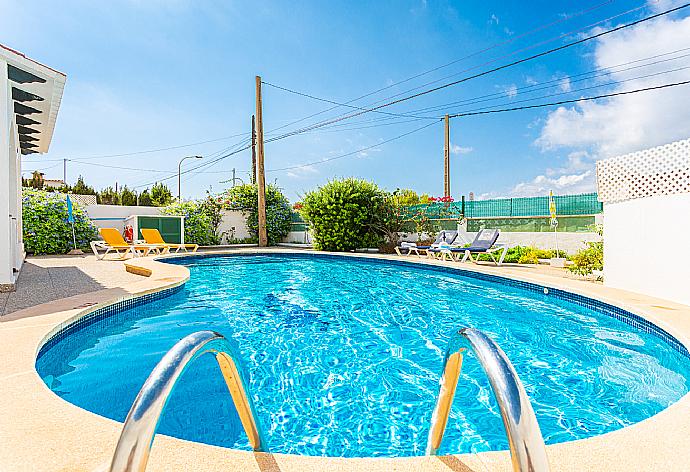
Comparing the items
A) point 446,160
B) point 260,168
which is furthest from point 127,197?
point 446,160

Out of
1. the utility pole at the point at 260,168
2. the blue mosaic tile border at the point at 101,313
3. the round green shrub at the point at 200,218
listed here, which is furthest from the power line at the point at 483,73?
the blue mosaic tile border at the point at 101,313

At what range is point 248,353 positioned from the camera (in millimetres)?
5008

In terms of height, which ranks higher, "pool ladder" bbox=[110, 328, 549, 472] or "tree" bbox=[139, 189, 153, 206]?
"tree" bbox=[139, 189, 153, 206]

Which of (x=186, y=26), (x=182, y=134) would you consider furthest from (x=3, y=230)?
(x=182, y=134)

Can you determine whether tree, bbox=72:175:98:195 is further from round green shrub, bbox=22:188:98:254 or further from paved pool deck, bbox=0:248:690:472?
paved pool deck, bbox=0:248:690:472

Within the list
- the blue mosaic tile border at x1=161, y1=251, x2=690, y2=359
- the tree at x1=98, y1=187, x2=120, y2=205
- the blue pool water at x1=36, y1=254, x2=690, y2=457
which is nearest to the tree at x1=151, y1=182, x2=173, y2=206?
the tree at x1=98, y1=187, x2=120, y2=205

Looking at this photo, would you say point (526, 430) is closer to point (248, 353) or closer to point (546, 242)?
point (248, 353)

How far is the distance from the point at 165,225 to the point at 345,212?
868 centimetres

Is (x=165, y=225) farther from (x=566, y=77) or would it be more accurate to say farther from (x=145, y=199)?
(x=145, y=199)

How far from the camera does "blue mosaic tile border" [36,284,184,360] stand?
A: 4.44 metres

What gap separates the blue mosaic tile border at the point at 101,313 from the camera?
175 inches

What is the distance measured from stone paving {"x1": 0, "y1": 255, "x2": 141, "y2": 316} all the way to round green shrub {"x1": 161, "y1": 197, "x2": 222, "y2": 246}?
7453 millimetres

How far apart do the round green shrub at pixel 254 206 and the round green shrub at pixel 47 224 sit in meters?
7.21

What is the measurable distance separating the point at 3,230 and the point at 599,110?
68.8 ft
